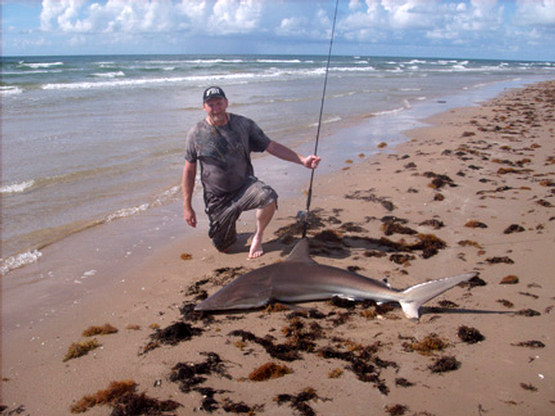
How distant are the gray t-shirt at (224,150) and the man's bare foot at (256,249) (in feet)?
1.94

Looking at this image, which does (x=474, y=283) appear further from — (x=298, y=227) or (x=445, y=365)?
(x=298, y=227)

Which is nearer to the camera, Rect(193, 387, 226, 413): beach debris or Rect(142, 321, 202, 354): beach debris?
Rect(193, 387, 226, 413): beach debris

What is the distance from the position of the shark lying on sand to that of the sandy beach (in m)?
0.08

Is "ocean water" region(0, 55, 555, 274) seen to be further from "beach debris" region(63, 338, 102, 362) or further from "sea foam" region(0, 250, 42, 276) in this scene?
"beach debris" region(63, 338, 102, 362)

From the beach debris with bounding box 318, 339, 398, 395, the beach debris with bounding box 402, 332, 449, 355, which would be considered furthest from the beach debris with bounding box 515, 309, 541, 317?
the beach debris with bounding box 318, 339, 398, 395

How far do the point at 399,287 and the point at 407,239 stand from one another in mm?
1117

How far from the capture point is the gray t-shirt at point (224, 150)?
4.53 metres

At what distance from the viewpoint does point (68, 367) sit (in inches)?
116

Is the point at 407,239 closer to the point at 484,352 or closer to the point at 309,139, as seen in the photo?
the point at 484,352

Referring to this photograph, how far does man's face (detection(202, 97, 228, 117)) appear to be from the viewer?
435cm

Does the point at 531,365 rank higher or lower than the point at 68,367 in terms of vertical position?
higher

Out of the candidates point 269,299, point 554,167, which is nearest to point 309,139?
point 554,167

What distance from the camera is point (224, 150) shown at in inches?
180

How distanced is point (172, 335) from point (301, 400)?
3.59ft
